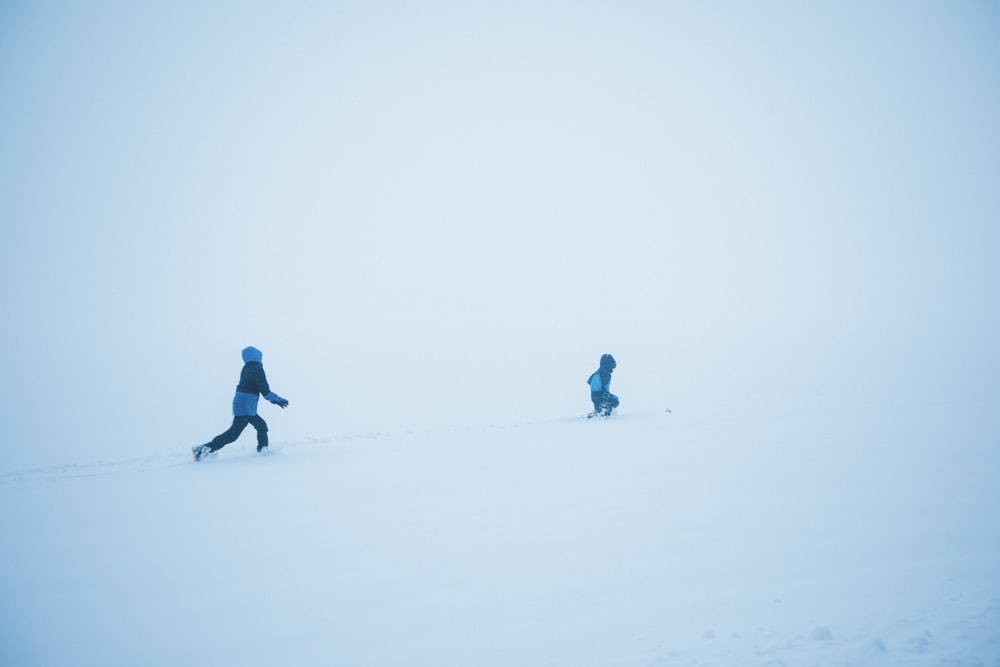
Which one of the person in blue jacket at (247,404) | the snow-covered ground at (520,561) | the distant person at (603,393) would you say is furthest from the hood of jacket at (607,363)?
the person in blue jacket at (247,404)

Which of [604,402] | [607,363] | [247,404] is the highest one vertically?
[607,363]

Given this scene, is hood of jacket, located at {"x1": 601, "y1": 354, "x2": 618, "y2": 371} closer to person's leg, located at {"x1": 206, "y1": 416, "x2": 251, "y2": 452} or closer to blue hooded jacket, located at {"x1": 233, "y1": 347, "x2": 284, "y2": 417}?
blue hooded jacket, located at {"x1": 233, "y1": 347, "x2": 284, "y2": 417}

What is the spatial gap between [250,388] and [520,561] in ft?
21.0

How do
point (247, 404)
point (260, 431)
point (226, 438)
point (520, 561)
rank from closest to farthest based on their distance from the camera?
point (520, 561)
point (226, 438)
point (247, 404)
point (260, 431)

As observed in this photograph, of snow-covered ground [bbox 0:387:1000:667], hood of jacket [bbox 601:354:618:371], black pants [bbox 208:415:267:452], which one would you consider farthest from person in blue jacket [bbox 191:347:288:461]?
hood of jacket [bbox 601:354:618:371]

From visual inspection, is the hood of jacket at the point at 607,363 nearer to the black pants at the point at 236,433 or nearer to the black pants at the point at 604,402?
the black pants at the point at 604,402

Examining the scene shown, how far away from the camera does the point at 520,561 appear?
462 cm

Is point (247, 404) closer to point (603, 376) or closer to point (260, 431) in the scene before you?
point (260, 431)

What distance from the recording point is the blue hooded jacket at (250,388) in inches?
352

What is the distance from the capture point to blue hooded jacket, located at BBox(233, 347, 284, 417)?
894 cm

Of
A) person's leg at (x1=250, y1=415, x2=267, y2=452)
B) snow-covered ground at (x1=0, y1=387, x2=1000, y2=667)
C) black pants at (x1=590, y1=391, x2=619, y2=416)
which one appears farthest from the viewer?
black pants at (x1=590, y1=391, x2=619, y2=416)

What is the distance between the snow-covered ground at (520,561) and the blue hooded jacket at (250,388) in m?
1.03

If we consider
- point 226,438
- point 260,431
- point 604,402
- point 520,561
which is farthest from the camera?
→ point 604,402

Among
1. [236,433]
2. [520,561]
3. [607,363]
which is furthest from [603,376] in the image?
[520,561]
